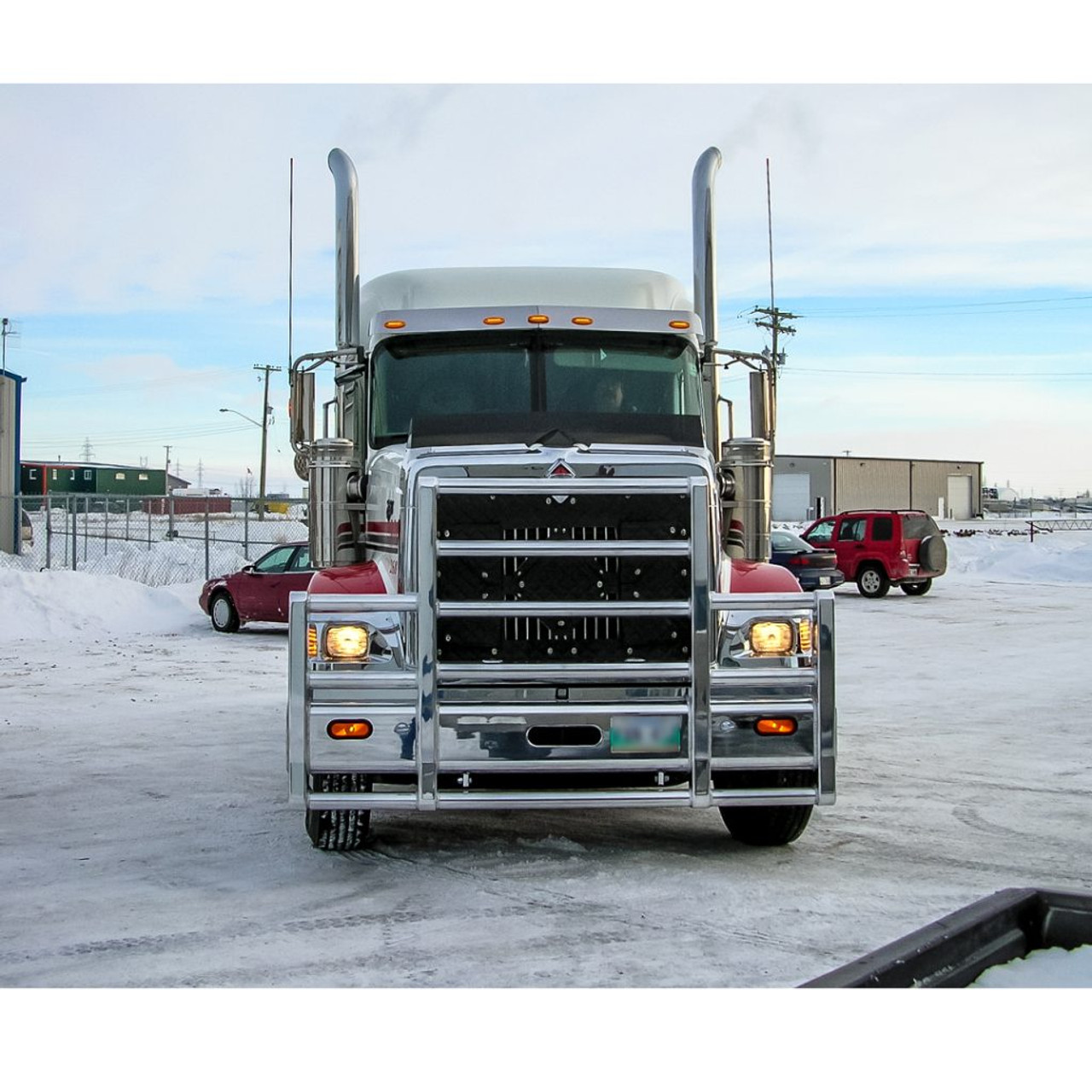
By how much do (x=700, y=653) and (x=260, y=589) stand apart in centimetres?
1426

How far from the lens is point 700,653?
6109mm

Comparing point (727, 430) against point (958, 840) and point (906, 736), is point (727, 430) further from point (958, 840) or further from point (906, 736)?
point (906, 736)

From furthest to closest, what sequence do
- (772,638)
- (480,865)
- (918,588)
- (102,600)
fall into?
(918,588) < (102,600) < (480,865) < (772,638)

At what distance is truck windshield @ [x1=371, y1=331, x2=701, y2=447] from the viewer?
294 inches

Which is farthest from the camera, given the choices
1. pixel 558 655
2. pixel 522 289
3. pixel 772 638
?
pixel 522 289

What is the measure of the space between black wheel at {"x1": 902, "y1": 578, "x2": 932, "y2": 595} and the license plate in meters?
22.5

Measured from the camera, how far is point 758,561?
7.47 meters

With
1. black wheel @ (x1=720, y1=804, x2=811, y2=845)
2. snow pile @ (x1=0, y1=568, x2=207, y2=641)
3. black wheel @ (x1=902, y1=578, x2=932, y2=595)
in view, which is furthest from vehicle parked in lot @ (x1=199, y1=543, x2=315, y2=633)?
black wheel @ (x1=902, y1=578, x2=932, y2=595)

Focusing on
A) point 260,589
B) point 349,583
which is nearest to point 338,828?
point 349,583

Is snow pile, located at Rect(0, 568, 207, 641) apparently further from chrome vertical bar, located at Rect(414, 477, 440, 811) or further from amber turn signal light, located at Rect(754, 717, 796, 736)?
amber turn signal light, located at Rect(754, 717, 796, 736)

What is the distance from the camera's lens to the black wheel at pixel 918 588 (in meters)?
27.6

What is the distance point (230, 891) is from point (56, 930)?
2.85 ft

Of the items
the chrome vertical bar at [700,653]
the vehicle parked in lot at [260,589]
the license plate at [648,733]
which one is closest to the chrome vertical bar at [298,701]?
the license plate at [648,733]

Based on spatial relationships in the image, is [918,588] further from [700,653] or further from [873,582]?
[700,653]
